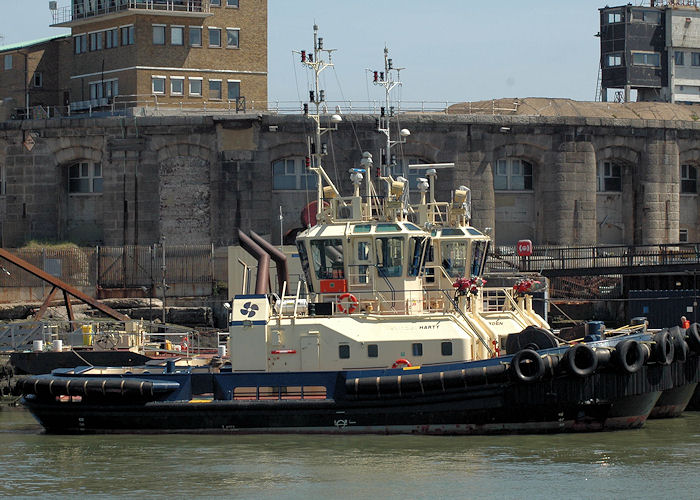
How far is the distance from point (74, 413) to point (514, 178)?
27062mm

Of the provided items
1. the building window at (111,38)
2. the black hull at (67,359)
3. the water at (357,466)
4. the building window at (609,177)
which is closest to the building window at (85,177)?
the building window at (111,38)

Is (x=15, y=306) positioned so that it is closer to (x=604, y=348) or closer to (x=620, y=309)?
(x=620, y=309)

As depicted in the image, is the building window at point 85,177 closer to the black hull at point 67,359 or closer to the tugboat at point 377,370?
the black hull at point 67,359

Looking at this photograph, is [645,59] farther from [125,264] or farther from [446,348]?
[446,348]

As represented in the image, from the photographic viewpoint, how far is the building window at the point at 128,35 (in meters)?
51.7

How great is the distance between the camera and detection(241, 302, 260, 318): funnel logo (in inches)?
933

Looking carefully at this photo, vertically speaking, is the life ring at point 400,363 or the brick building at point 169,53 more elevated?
the brick building at point 169,53

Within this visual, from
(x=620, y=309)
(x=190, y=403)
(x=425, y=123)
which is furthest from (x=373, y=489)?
(x=425, y=123)

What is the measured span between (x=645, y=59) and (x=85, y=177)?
33.3 metres

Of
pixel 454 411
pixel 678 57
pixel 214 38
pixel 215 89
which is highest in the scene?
pixel 678 57

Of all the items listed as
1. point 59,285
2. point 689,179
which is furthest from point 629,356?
point 689,179

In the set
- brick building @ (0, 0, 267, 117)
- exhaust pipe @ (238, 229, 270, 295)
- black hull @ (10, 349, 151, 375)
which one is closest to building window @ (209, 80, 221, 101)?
brick building @ (0, 0, 267, 117)

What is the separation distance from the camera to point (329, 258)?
25.0 m

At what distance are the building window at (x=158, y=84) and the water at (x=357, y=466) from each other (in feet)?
95.3
